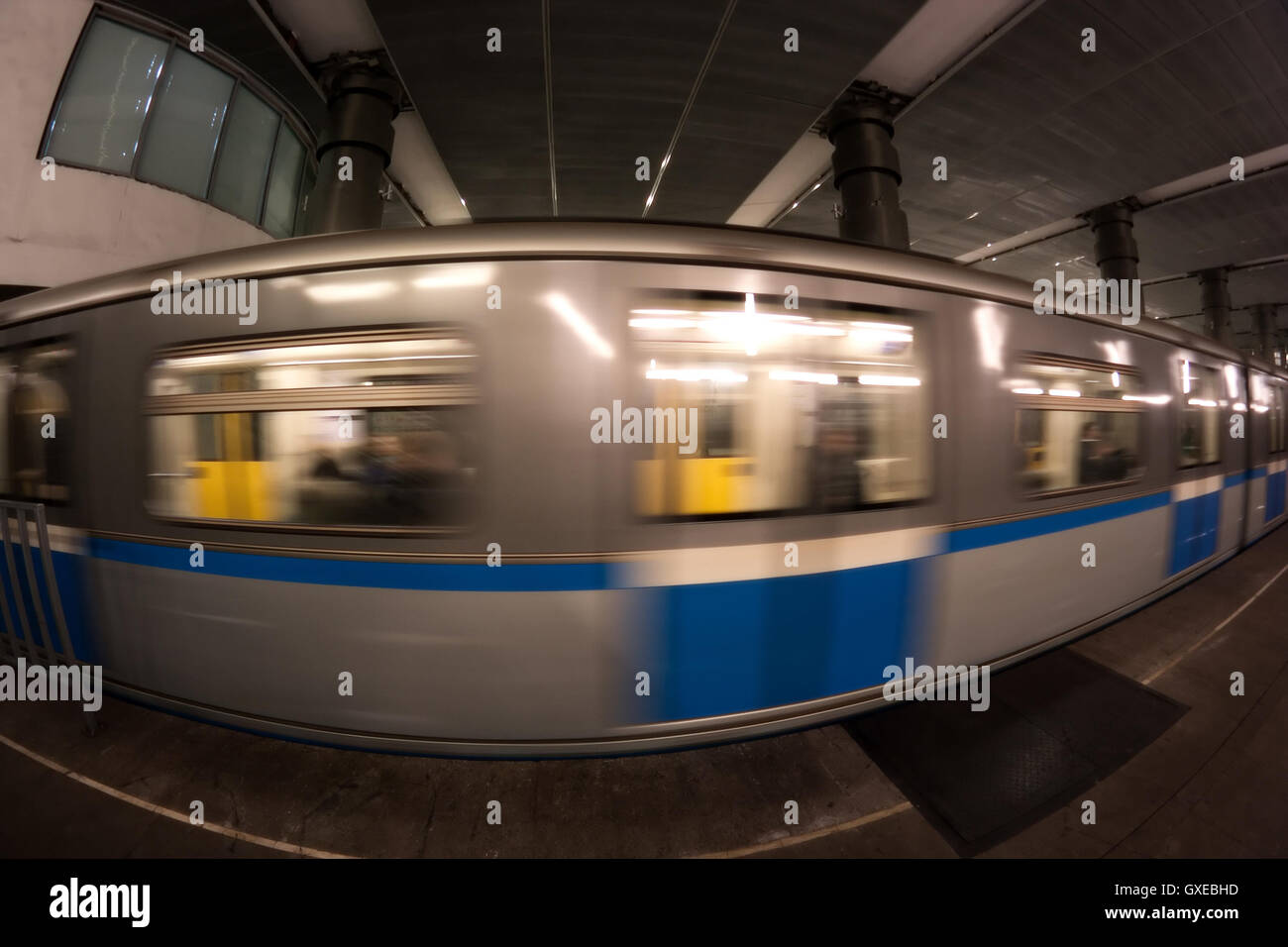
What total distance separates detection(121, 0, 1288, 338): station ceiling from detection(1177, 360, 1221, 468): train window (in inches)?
149

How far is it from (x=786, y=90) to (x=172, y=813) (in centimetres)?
805

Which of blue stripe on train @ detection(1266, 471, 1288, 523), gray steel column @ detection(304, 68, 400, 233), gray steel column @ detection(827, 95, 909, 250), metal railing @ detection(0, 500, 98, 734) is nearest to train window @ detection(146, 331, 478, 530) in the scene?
metal railing @ detection(0, 500, 98, 734)

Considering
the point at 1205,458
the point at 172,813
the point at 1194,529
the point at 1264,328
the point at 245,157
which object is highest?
the point at 245,157

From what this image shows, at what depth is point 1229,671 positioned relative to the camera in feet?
10.5

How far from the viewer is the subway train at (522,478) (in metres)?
1.98

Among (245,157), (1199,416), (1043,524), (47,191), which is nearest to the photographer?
(1043,524)

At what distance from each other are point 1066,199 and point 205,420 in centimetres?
1226

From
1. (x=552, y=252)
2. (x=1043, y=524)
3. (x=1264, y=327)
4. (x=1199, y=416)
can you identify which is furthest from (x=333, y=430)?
(x=1264, y=327)

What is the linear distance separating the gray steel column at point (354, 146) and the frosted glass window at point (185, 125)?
2784mm

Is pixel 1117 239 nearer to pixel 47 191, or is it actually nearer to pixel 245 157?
pixel 245 157

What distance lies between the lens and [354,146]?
5.10 metres

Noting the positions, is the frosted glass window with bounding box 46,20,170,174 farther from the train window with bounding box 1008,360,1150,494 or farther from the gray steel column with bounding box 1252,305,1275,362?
the gray steel column with bounding box 1252,305,1275,362
